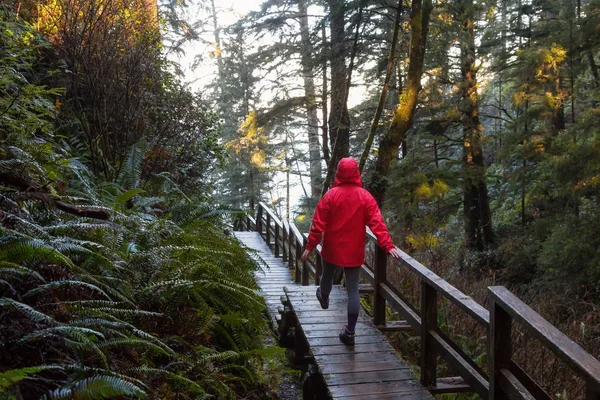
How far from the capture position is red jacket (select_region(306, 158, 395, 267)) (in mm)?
4727

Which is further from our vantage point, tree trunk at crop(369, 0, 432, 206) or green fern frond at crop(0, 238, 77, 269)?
tree trunk at crop(369, 0, 432, 206)

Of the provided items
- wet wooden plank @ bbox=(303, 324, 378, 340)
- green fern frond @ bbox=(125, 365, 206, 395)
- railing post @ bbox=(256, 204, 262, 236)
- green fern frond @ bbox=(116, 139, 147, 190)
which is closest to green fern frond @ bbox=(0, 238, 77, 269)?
green fern frond @ bbox=(125, 365, 206, 395)

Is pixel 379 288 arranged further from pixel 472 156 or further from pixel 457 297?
pixel 472 156

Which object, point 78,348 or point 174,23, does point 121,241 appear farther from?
point 174,23

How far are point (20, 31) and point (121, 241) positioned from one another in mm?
3935

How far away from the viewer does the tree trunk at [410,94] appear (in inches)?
352

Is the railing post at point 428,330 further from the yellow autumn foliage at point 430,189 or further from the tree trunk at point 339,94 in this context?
the yellow autumn foliage at point 430,189

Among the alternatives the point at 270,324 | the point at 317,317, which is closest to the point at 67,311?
the point at 317,317

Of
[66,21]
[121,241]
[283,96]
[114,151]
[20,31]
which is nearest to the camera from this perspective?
[121,241]

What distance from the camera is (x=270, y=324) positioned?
7430 mm

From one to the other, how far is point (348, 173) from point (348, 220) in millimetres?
446

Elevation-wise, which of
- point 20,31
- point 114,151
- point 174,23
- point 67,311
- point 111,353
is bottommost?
point 111,353

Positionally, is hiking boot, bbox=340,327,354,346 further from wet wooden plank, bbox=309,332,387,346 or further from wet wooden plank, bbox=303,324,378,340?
wet wooden plank, bbox=303,324,378,340

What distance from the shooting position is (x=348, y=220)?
4.72m
